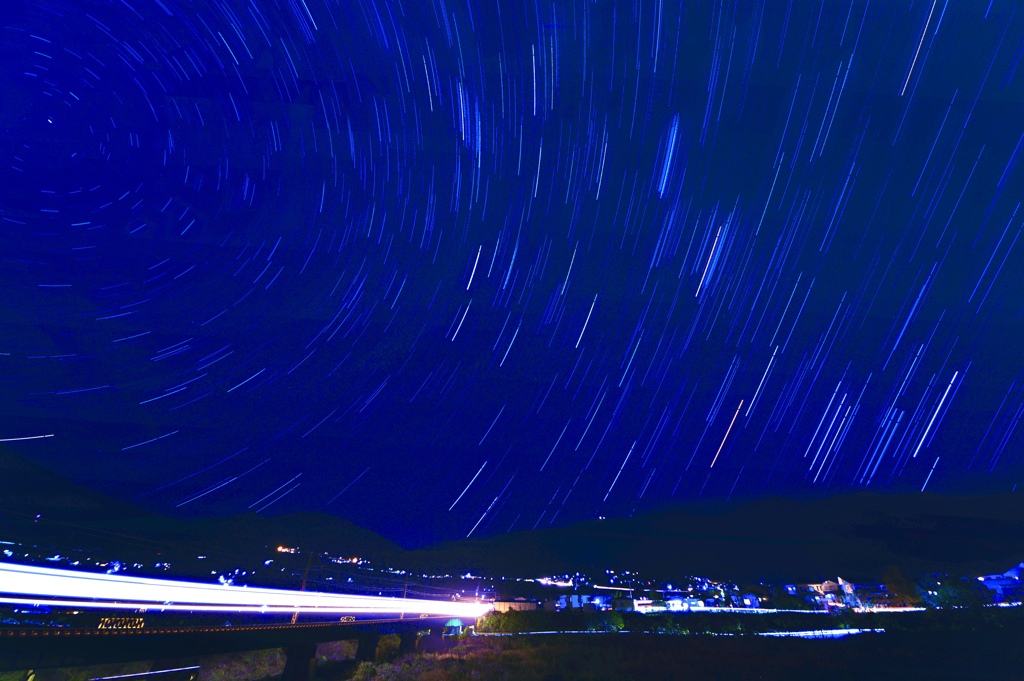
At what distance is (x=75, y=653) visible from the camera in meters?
14.5

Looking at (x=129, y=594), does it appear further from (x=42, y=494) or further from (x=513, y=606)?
(x=42, y=494)

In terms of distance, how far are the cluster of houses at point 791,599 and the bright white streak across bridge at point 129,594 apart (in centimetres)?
3263

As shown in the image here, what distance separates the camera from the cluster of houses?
6050 cm

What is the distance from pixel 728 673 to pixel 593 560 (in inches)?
7039

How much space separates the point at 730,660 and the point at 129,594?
91.0ft

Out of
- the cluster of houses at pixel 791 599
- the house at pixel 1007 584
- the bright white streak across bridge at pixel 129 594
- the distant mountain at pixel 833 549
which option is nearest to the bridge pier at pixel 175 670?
the bright white streak across bridge at pixel 129 594

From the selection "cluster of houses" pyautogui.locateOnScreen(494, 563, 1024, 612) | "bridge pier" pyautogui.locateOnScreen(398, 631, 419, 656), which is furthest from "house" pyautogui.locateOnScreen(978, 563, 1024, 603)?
"bridge pier" pyautogui.locateOnScreen(398, 631, 419, 656)

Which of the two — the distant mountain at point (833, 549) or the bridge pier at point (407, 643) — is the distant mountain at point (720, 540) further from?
the bridge pier at point (407, 643)

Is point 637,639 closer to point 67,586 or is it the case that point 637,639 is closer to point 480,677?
point 480,677

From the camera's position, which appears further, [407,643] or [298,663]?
[407,643]

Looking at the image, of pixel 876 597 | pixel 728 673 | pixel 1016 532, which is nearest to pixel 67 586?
pixel 728 673

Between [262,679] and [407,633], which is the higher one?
[262,679]

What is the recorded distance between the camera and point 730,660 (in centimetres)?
2389

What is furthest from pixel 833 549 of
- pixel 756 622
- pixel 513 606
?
pixel 756 622
